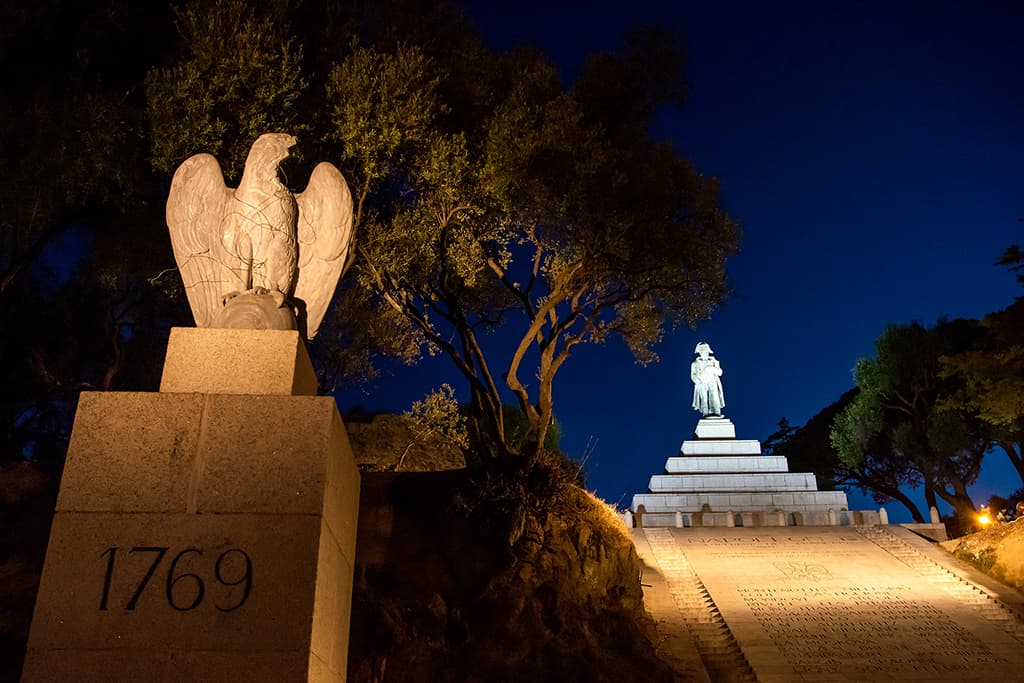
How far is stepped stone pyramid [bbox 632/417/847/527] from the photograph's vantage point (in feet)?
92.1

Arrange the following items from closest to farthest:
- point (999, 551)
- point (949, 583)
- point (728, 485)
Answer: point (949, 583), point (999, 551), point (728, 485)

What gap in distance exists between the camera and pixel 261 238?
20.3 feet

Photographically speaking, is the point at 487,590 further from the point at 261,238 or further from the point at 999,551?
the point at 999,551

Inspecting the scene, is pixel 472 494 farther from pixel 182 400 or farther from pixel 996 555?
pixel 996 555

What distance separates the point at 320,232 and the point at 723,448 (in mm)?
27246

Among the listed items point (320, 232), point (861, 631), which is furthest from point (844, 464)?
point (320, 232)

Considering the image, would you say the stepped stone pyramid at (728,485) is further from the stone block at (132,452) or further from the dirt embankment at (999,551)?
the stone block at (132,452)

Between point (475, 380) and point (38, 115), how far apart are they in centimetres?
798

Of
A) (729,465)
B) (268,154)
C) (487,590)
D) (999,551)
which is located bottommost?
(487,590)

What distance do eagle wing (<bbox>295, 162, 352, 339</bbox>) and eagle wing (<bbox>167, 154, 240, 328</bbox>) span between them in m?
0.61

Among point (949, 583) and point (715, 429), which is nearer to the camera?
point (949, 583)

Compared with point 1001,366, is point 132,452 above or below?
below

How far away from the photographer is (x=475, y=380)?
13609mm

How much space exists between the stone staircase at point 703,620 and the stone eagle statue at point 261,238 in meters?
9.06
